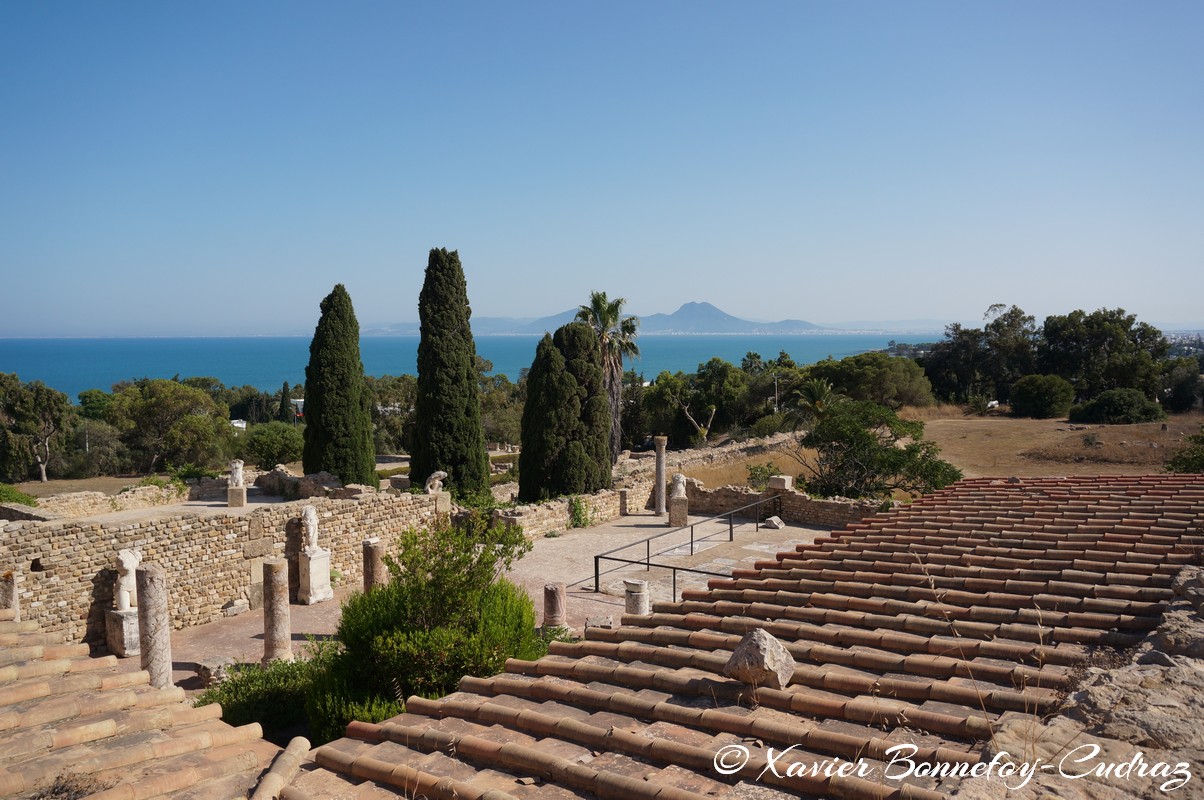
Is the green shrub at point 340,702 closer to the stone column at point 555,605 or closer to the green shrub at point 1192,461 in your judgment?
the stone column at point 555,605

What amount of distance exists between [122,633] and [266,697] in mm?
4689

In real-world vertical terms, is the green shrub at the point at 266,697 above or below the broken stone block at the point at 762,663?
below

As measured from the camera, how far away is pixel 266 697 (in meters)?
11.2

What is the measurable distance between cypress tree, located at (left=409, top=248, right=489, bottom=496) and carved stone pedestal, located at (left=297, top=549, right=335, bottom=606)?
787 centimetres

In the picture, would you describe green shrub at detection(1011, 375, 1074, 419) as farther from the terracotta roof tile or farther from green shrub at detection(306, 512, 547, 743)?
green shrub at detection(306, 512, 547, 743)

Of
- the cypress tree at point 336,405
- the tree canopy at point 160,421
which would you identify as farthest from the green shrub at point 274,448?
the tree canopy at point 160,421

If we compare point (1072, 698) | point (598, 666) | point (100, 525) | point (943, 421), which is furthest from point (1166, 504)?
point (943, 421)

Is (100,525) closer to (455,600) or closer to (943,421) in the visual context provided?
(455,600)

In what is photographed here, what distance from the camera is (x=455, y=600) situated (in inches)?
410

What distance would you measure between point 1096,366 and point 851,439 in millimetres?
35889

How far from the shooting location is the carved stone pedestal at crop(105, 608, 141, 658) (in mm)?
14031

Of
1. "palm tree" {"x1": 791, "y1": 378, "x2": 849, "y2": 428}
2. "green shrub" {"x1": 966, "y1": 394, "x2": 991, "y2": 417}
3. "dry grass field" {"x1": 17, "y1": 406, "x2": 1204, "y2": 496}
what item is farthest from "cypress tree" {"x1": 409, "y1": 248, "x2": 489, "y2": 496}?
"green shrub" {"x1": 966, "y1": 394, "x2": 991, "y2": 417}

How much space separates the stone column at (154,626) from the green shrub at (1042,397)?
150 feet

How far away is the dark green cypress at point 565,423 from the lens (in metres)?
25.4
